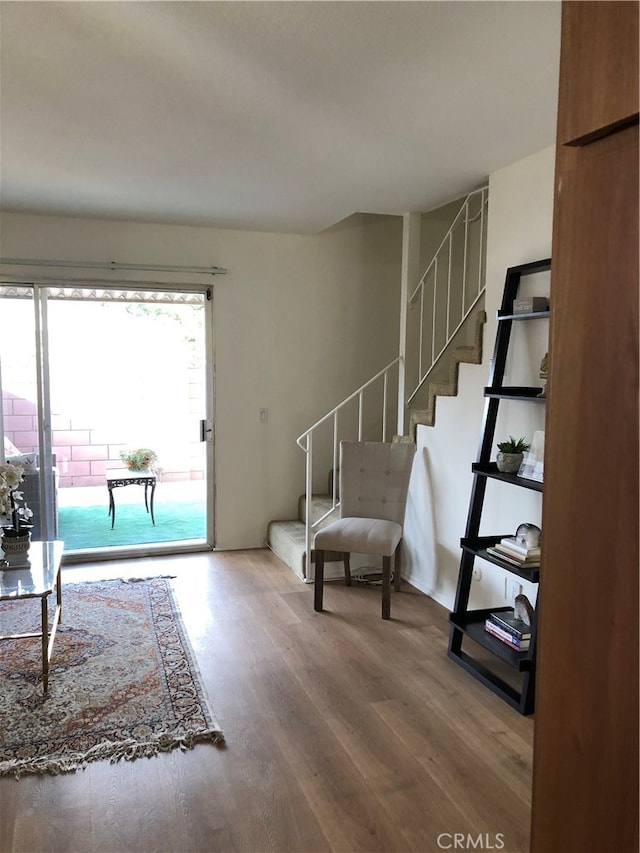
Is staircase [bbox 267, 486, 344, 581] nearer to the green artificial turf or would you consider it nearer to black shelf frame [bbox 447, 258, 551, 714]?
the green artificial turf

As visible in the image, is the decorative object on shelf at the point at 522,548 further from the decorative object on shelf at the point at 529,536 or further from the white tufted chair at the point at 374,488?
the white tufted chair at the point at 374,488

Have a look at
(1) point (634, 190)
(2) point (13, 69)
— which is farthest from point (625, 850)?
(2) point (13, 69)

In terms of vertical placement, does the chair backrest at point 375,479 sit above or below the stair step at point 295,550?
above

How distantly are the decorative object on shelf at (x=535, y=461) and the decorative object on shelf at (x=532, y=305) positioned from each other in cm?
55

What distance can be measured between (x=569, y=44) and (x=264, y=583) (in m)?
3.75

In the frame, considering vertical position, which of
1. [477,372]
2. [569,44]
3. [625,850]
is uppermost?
[569,44]

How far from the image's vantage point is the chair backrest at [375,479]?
4156 mm

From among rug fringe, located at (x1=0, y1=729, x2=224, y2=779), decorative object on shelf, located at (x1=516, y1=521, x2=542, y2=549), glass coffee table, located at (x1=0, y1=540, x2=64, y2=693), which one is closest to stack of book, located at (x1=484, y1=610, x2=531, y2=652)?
decorative object on shelf, located at (x1=516, y1=521, x2=542, y2=549)

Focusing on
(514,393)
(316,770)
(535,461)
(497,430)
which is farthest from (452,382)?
(316,770)

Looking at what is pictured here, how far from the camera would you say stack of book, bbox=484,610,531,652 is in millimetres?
2842

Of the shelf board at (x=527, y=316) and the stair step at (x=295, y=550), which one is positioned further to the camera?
the stair step at (x=295, y=550)

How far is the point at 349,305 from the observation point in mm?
5312

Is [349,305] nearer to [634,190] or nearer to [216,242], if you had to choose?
[216,242]

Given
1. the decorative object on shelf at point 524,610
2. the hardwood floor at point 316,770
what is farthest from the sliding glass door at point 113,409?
the decorative object on shelf at point 524,610
